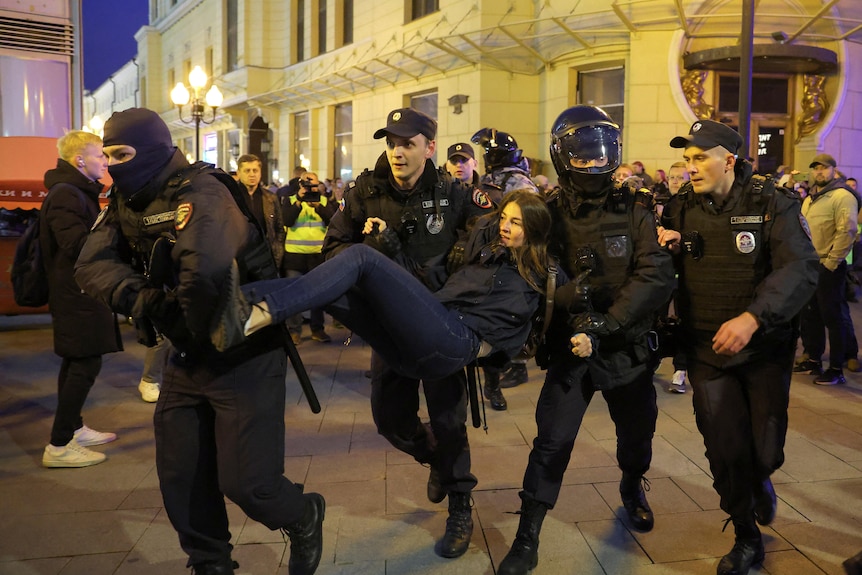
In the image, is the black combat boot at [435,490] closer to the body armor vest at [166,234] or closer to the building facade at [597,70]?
the body armor vest at [166,234]

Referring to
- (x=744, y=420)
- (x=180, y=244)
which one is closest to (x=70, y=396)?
(x=180, y=244)

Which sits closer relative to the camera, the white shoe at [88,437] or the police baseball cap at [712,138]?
the police baseball cap at [712,138]

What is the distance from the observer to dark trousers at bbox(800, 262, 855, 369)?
6785mm

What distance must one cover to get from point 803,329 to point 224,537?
6136mm

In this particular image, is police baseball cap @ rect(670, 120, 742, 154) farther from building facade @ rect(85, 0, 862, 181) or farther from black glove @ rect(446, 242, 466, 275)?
building facade @ rect(85, 0, 862, 181)

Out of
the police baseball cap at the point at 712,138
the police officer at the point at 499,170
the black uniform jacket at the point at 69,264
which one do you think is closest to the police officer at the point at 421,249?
the police baseball cap at the point at 712,138

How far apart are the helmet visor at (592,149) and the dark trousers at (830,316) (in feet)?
14.9

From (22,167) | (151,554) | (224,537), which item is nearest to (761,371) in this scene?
(224,537)

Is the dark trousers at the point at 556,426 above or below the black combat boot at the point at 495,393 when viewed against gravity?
above

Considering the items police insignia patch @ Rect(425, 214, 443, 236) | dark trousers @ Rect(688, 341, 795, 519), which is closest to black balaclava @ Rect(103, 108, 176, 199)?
police insignia patch @ Rect(425, 214, 443, 236)

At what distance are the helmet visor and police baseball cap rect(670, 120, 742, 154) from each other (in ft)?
1.10

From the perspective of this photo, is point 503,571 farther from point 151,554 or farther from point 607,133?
point 607,133

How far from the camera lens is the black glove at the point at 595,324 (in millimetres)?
2994

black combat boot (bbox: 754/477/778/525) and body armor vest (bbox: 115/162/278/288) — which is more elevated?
body armor vest (bbox: 115/162/278/288)
